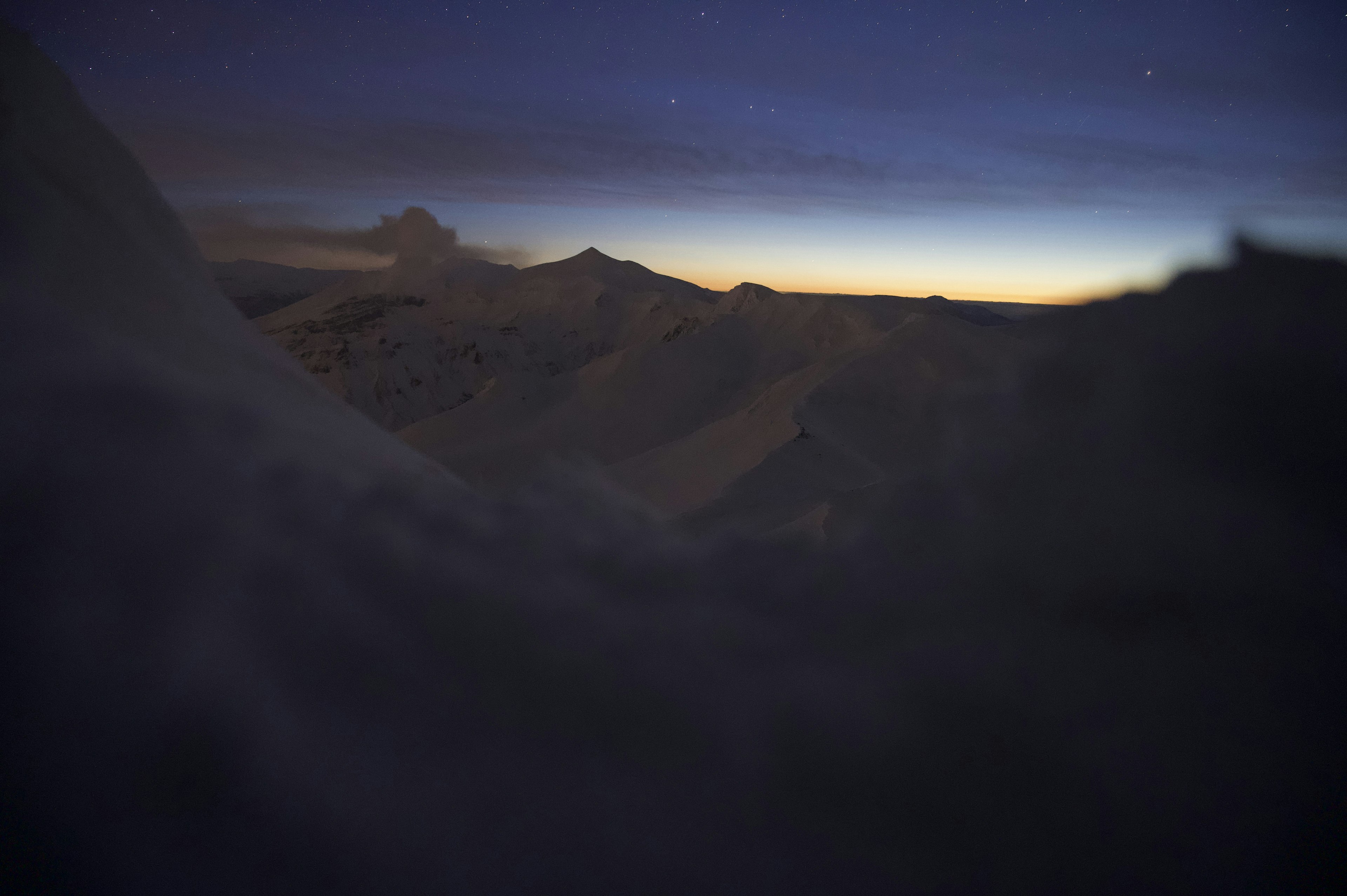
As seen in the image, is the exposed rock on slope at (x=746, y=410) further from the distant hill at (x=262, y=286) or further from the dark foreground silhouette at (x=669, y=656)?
the distant hill at (x=262, y=286)

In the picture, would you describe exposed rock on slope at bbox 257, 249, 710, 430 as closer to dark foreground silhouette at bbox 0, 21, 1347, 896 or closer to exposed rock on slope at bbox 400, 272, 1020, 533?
exposed rock on slope at bbox 400, 272, 1020, 533

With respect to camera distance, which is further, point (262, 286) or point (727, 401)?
point (262, 286)

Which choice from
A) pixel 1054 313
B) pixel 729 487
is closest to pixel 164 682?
pixel 1054 313

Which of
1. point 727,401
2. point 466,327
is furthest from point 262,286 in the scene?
point 727,401

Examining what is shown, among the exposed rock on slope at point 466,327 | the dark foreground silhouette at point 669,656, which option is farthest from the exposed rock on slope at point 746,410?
the exposed rock on slope at point 466,327

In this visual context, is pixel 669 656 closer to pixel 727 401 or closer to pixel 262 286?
pixel 727 401
